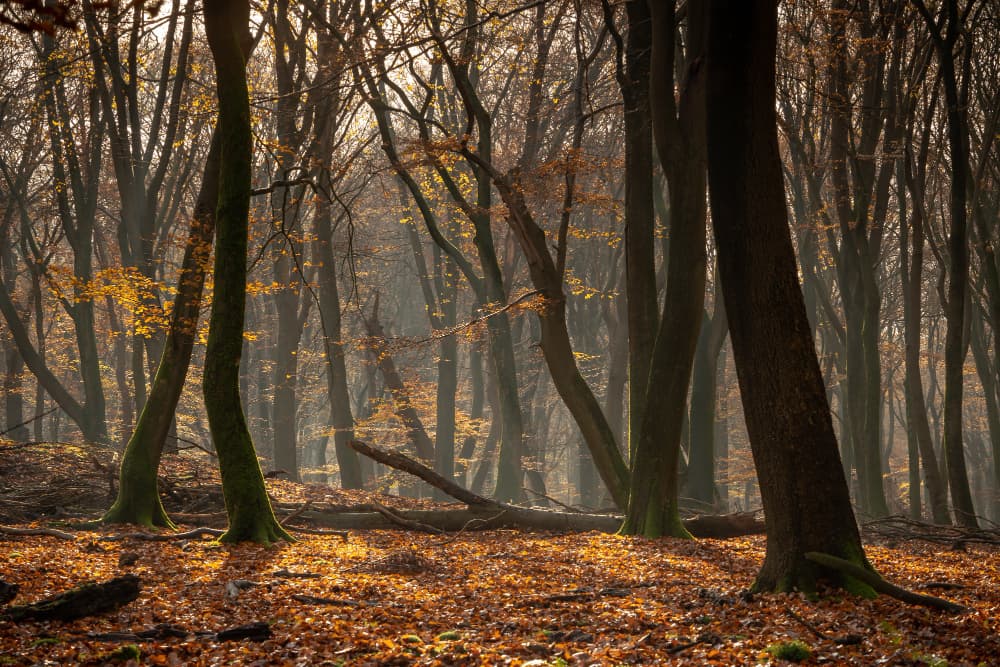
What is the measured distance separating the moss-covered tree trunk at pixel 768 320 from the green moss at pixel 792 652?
1458 mm

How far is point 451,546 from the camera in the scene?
10914mm

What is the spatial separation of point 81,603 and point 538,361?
22.9 meters

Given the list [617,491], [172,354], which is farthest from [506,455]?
[172,354]

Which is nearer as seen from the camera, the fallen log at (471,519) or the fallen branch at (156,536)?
the fallen branch at (156,536)

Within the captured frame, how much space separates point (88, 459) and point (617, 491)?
921cm

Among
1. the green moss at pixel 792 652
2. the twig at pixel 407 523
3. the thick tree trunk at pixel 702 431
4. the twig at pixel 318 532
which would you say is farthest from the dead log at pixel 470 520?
the green moss at pixel 792 652

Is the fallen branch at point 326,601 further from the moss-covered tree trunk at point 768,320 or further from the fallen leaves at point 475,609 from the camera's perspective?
the moss-covered tree trunk at point 768,320

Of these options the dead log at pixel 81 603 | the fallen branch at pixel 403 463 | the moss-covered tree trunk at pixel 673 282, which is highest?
the moss-covered tree trunk at pixel 673 282

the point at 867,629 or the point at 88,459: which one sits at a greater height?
the point at 88,459

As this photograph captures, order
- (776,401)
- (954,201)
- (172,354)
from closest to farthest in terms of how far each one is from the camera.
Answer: (776,401) → (172,354) → (954,201)

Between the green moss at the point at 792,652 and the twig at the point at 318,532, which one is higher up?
the green moss at the point at 792,652

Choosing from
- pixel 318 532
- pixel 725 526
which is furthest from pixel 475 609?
pixel 725 526

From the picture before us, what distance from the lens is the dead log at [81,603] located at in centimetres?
521

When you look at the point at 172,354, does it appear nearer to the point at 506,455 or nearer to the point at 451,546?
the point at 451,546
